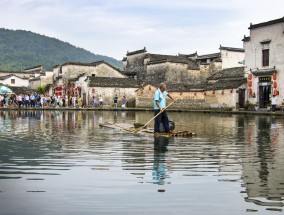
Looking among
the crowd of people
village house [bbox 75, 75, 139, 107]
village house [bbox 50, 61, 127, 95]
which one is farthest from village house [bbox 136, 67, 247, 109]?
village house [bbox 50, 61, 127, 95]

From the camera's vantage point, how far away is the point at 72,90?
5434 cm

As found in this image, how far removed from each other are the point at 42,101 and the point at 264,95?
20731 millimetres

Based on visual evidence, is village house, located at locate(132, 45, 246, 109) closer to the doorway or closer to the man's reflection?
the doorway

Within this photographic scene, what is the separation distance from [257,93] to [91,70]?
24221mm

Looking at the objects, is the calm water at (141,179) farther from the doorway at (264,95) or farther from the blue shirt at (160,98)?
the doorway at (264,95)

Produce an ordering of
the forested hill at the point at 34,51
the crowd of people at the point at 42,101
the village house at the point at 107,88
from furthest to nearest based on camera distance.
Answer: the forested hill at the point at 34,51
the village house at the point at 107,88
the crowd of people at the point at 42,101

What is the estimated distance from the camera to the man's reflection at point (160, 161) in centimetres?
622

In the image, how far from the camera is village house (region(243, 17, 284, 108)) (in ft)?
121

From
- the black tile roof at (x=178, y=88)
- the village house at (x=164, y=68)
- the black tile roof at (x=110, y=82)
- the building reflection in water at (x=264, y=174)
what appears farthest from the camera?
the village house at (x=164, y=68)

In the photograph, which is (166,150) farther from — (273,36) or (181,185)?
(273,36)

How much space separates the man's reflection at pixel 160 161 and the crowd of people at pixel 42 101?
109 ft

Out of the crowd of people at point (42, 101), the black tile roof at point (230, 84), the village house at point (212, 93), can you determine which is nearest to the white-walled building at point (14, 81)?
the crowd of people at point (42, 101)

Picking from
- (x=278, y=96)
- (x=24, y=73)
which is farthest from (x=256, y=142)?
(x=24, y=73)

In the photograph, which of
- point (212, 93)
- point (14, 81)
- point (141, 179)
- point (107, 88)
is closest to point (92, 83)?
point (107, 88)
